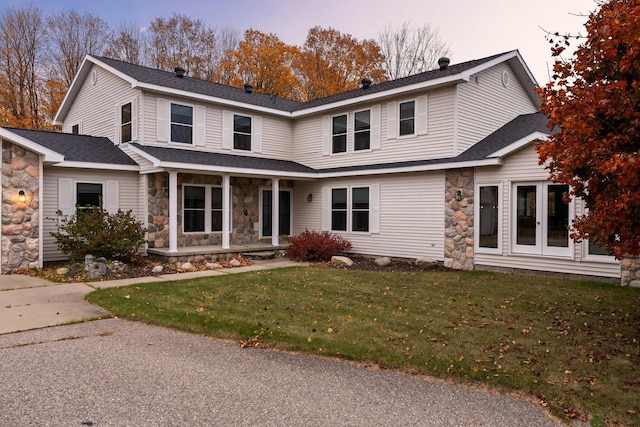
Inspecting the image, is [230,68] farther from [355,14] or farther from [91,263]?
[91,263]

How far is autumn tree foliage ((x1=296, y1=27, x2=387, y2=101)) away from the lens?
26.8 metres

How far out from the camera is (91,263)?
9695mm

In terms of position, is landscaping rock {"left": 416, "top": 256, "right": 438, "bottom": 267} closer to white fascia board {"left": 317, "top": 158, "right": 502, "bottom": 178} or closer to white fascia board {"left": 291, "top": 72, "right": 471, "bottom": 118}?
white fascia board {"left": 317, "top": 158, "right": 502, "bottom": 178}

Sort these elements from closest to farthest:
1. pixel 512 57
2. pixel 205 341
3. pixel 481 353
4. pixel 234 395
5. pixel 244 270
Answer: pixel 234 395 → pixel 481 353 → pixel 205 341 → pixel 244 270 → pixel 512 57

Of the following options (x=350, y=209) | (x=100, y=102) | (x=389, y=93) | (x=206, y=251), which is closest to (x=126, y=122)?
(x=100, y=102)

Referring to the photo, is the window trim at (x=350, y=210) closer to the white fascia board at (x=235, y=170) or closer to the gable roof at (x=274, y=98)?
the white fascia board at (x=235, y=170)

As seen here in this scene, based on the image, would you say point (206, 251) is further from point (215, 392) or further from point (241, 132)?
point (215, 392)

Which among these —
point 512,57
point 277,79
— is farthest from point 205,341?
point 277,79

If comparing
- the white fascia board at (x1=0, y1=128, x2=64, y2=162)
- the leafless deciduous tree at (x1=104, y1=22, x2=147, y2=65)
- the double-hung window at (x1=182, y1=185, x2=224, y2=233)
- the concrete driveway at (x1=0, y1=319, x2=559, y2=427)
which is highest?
the leafless deciduous tree at (x1=104, y1=22, x2=147, y2=65)

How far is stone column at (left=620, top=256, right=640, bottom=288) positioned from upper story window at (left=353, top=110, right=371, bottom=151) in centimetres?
764

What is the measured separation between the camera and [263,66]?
87.2ft

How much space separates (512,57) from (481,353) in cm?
1151

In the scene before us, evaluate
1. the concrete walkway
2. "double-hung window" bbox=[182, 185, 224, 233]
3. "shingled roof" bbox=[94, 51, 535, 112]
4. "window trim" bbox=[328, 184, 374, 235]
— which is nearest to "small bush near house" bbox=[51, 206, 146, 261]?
the concrete walkway

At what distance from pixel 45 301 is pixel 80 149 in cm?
683
